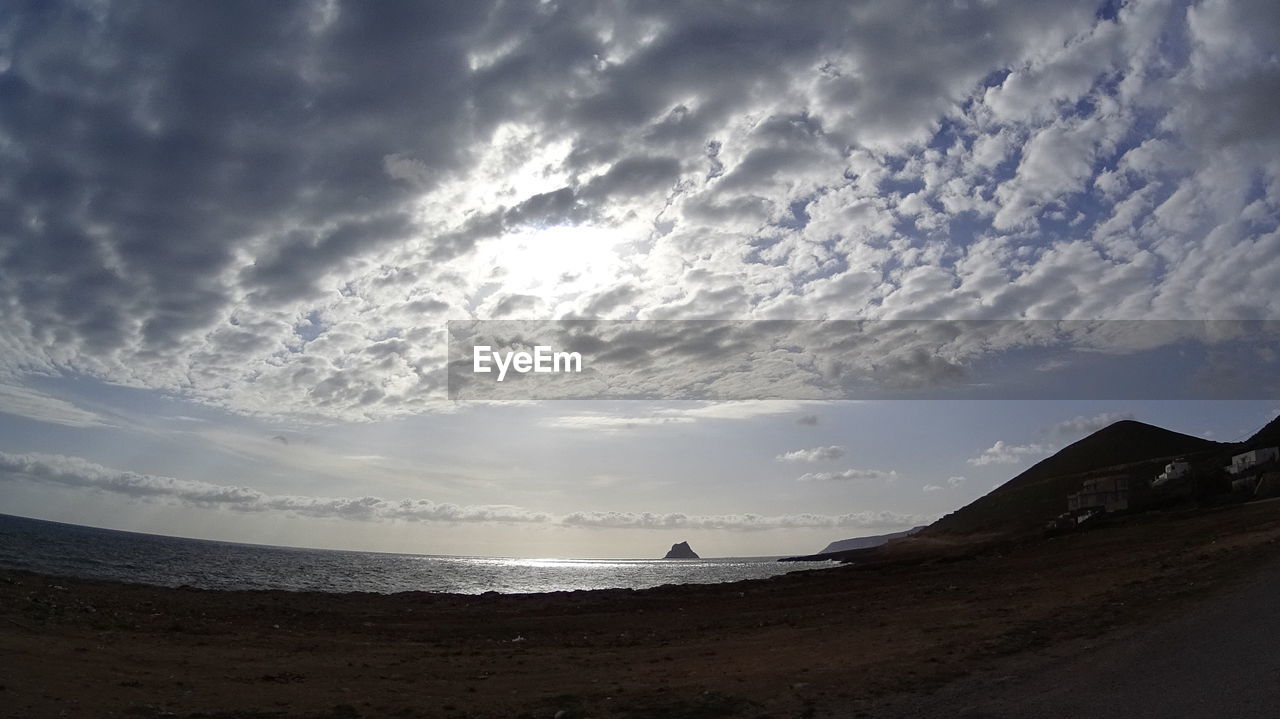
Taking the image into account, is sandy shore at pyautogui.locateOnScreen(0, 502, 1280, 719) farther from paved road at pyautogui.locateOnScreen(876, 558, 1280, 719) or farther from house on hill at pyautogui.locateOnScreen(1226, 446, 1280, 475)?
house on hill at pyautogui.locateOnScreen(1226, 446, 1280, 475)

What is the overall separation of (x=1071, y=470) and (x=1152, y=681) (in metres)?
139

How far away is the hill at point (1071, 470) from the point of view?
104m

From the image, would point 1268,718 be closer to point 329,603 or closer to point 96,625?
point 96,625

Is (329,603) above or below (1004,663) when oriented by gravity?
below

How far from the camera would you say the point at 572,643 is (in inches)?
804

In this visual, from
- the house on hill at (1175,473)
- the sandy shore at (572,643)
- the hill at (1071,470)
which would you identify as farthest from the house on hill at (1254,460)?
the sandy shore at (572,643)

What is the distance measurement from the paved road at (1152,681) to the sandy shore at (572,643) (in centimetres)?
78

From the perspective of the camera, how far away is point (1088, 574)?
81.3ft

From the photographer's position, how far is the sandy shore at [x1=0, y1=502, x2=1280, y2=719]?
11.8 metres

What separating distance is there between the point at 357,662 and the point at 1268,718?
16.4 metres

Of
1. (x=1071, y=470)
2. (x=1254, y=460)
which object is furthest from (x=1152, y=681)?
(x=1071, y=470)

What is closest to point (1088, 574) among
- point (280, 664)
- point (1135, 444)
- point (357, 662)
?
point (357, 662)

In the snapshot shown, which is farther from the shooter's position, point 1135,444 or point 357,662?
point 1135,444

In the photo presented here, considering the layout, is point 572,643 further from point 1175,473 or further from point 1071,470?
point 1071,470
